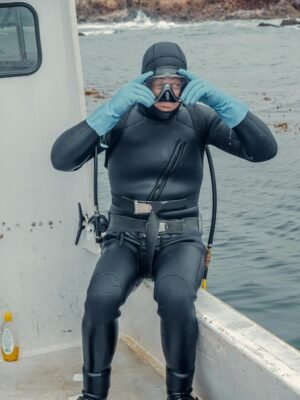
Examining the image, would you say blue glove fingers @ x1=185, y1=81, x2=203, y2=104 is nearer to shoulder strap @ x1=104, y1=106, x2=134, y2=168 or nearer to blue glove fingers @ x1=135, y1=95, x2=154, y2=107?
blue glove fingers @ x1=135, y1=95, x2=154, y2=107

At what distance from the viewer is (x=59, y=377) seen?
5.19m

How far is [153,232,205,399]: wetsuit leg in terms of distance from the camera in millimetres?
4305

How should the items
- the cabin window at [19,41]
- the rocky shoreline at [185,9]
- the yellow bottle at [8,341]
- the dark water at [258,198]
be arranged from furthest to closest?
1. the rocky shoreline at [185,9]
2. the dark water at [258,198]
3. the yellow bottle at [8,341]
4. the cabin window at [19,41]

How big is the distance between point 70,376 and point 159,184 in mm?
1336

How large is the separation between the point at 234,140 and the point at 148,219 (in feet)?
2.06

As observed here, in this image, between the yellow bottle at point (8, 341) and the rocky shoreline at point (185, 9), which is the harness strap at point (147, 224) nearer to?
the yellow bottle at point (8, 341)

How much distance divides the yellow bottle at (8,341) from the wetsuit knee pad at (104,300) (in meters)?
1.20

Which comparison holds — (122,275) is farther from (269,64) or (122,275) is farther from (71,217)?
(269,64)

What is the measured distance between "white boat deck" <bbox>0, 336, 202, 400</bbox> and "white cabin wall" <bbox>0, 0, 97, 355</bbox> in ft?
0.81

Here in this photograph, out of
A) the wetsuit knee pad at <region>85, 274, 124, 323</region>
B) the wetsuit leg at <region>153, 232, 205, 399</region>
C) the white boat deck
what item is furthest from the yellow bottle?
the wetsuit leg at <region>153, 232, 205, 399</region>

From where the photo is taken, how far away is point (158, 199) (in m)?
4.71

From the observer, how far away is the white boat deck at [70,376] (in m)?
4.95

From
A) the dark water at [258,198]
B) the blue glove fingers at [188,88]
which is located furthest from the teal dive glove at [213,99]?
the dark water at [258,198]

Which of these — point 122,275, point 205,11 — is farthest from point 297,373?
point 205,11
